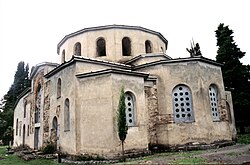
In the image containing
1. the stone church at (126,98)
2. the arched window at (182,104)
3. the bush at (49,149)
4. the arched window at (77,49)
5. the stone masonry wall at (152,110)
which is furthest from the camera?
the arched window at (77,49)

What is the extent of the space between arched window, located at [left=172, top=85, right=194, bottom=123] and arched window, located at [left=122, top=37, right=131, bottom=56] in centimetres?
630

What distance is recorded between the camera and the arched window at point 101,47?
20.5m

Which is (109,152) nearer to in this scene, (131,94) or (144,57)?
(131,94)

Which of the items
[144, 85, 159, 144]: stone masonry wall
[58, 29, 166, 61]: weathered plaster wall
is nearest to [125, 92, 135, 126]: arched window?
[144, 85, 159, 144]: stone masonry wall

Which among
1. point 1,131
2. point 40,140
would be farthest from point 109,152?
point 1,131

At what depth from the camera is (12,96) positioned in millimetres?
47656

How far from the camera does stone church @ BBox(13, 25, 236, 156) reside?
13.7 metres

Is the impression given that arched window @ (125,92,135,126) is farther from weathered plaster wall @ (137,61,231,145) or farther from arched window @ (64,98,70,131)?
arched window @ (64,98,70,131)

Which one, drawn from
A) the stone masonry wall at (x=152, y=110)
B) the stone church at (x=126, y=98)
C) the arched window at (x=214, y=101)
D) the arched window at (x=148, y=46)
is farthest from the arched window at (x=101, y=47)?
the arched window at (x=214, y=101)

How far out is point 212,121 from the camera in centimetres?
1609

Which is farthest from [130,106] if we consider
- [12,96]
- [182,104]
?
[12,96]

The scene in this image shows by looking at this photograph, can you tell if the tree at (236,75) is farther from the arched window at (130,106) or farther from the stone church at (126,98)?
the arched window at (130,106)

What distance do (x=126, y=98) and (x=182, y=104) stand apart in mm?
4208

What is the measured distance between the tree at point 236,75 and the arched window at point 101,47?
555 inches
